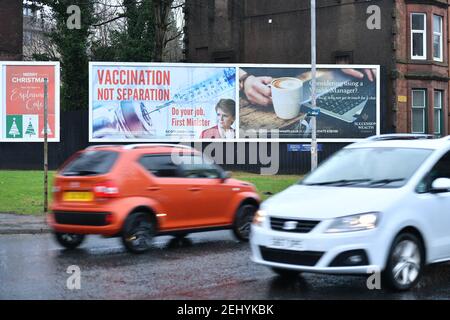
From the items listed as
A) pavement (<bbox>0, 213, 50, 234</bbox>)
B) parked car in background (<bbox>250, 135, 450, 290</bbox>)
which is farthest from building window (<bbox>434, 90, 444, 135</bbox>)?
parked car in background (<bbox>250, 135, 450, 290</bbox>)

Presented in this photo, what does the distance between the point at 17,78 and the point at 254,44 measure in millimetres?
12596

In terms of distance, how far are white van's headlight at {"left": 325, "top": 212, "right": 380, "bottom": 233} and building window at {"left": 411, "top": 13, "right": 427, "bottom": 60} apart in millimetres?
25488

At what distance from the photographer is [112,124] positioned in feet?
93.1

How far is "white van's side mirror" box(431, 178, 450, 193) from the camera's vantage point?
25.0 ft

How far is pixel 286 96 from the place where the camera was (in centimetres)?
2931

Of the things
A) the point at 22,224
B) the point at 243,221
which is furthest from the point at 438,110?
the point at 22,224

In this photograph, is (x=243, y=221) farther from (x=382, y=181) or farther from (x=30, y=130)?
(x=30, y=130)

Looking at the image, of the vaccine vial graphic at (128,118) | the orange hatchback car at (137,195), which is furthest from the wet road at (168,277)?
the vaccine vial graphic at (128,118)

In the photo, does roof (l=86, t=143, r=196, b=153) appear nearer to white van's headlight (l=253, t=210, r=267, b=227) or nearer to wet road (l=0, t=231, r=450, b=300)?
wet road (l=0, t=231, r=450, b=300)

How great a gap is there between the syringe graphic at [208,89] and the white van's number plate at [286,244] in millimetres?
21841

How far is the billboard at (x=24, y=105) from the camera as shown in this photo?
2838 cm

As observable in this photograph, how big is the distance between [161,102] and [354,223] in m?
22.4

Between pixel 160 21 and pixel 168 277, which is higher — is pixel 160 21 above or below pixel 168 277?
above
